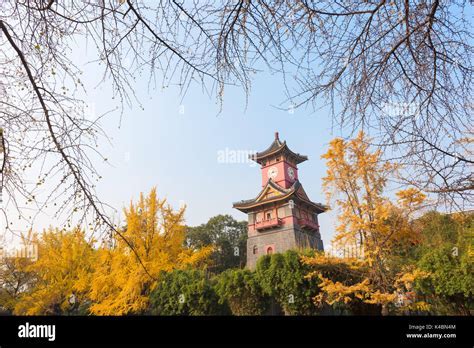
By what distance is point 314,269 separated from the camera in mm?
9375

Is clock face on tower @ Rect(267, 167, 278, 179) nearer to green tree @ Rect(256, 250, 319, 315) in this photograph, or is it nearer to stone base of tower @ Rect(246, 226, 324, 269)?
stone base of tower @ Rect(246, 226, 324, 269)

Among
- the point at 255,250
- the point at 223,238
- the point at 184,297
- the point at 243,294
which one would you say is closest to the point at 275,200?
the point at 255,250

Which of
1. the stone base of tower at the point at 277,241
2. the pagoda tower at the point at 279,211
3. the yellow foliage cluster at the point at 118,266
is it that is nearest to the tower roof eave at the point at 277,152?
the pagoda tower at the point at 279,211

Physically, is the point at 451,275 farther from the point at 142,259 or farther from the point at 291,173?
the point at 291,173

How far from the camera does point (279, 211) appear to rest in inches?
818

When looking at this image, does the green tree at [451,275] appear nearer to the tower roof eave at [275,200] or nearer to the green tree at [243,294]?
the green tree at [243,294]

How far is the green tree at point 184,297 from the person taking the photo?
9875 mm

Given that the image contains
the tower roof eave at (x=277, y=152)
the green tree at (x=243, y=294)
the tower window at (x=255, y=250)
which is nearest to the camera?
the green tree at (x=243, y=294)

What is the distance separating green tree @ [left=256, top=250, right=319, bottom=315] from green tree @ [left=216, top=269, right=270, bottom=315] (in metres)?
0.30

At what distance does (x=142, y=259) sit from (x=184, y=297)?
5.59 feet

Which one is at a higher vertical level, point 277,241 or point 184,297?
point 277,241

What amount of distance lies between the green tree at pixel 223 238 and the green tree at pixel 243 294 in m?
14.9

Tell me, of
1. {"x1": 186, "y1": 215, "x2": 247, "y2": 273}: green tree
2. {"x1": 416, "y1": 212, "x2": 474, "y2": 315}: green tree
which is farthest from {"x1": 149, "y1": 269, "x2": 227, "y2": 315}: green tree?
{"x1": 186, "y1": 215, "x2": 247, "y2": 273}: green tree
